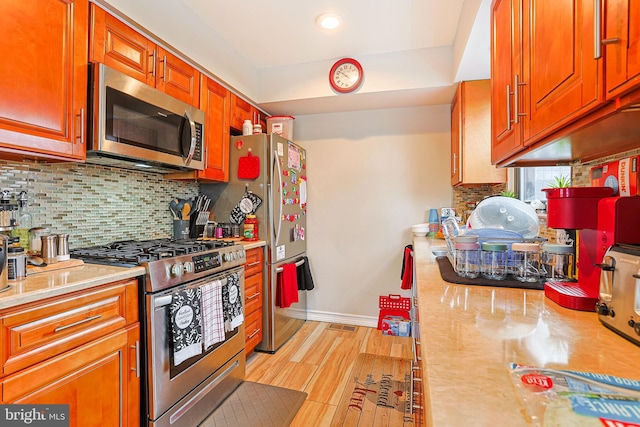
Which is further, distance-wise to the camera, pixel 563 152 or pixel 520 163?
pixel 520 163

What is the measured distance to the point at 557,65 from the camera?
863mm

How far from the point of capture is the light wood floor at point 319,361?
1.99m

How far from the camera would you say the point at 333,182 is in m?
3.38

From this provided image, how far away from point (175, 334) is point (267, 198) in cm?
132

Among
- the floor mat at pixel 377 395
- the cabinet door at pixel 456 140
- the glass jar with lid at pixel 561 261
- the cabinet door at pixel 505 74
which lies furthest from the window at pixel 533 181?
the floor mat at pixel 377 395

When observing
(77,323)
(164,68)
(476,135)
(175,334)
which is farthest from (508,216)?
(164,68)

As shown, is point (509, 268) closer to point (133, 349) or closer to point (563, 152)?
point (563, 152)

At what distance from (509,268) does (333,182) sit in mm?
2213

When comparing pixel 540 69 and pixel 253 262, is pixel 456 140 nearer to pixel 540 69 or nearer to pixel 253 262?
pixel 540 69

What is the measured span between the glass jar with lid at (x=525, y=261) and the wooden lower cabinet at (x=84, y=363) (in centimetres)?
168

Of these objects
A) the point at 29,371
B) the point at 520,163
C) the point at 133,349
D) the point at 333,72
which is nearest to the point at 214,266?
the point at 133,349

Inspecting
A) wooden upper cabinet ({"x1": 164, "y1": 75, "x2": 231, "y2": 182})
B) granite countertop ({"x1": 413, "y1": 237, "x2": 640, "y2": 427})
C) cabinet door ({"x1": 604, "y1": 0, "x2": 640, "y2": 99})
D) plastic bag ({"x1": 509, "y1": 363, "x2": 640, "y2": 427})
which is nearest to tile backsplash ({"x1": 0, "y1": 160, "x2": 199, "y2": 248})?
wooden upper cabinet ({"x1": 164, "y1": 75, "x2": 231, "y2": 182})

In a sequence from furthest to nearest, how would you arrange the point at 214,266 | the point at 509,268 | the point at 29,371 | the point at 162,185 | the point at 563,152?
the point at 162,185, the point at 214,266, the point at 509,268, the point at 563,152, the point at 29,371

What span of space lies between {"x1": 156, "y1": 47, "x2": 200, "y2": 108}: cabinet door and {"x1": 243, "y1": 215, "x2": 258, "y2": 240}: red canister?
946 millimetres
